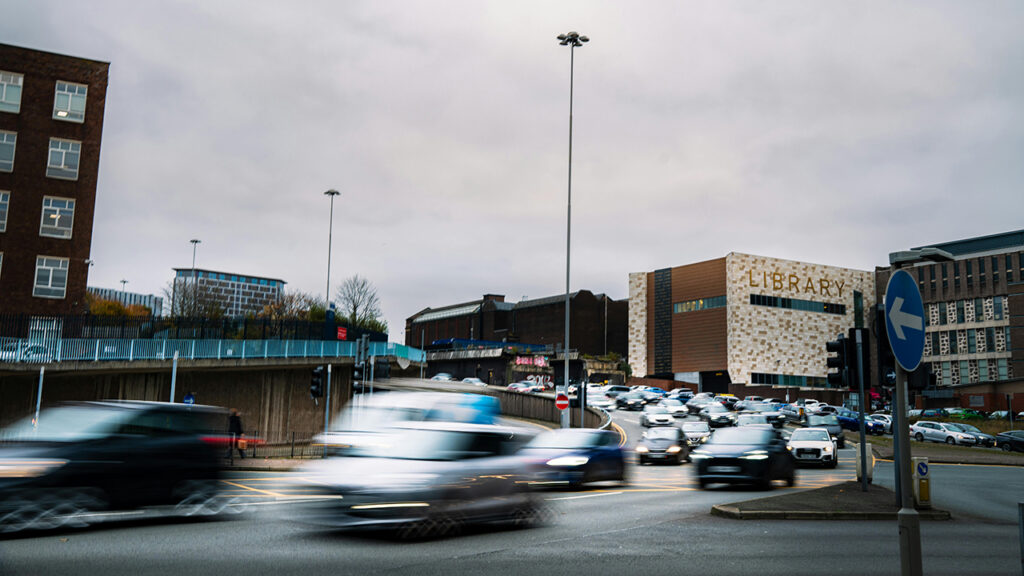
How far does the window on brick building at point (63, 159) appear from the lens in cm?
3938

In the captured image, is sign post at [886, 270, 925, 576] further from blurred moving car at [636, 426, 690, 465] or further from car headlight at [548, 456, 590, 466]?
blurred moving car at [636, 426, 690, 465]

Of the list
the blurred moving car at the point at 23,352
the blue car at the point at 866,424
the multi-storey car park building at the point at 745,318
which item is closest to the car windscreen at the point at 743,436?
the blurred moving car at the point at 23,352

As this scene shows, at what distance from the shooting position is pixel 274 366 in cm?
3759

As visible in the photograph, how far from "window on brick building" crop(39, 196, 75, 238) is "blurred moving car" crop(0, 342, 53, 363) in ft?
28.6

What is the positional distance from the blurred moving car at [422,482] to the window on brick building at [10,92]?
122 ft

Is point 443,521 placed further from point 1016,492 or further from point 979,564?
point 1016,492

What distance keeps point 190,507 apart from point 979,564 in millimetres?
9815

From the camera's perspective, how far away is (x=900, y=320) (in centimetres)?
587

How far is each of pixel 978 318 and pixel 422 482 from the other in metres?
92.8

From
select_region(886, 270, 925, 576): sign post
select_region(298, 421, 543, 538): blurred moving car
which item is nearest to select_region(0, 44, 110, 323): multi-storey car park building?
select_region(298, 421, 543, 538): blurred moving car

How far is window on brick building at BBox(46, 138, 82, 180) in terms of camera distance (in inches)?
1550

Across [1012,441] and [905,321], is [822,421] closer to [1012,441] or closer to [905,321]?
[1012,441]

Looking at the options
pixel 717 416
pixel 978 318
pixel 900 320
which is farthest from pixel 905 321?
pixel 978 318

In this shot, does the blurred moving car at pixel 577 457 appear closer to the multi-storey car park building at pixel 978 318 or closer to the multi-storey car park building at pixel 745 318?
the multi-storey car park building at pixel 978 318
